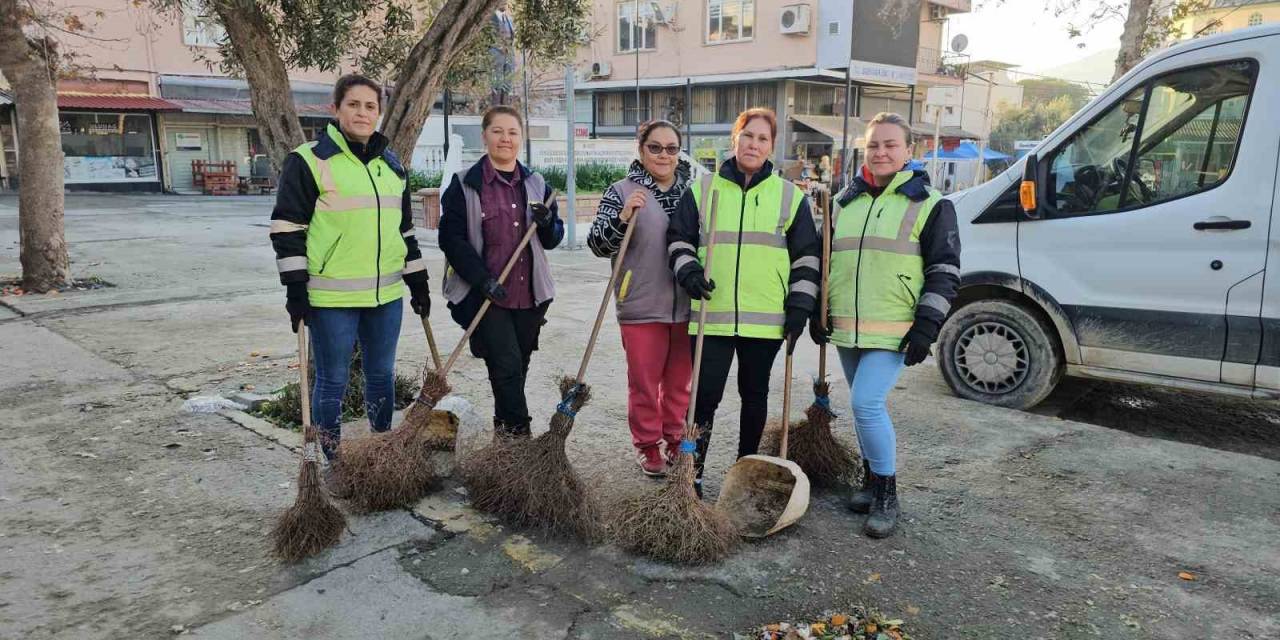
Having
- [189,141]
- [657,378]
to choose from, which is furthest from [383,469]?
[189,141]

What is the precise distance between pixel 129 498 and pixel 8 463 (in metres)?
0.94

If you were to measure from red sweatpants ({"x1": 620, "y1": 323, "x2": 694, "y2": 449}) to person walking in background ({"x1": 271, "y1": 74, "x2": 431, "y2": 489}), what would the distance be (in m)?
1.16

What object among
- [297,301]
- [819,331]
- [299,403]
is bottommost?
[299,403]

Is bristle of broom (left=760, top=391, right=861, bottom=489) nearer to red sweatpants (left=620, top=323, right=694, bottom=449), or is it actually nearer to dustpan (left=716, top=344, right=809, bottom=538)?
dustpan (left=716, top=344, right=809, bottom=538)

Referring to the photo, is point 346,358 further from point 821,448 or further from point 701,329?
point 821,448

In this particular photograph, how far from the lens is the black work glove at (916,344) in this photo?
345 cm

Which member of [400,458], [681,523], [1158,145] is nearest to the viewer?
[681,523]

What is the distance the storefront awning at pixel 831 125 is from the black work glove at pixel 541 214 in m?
28.9

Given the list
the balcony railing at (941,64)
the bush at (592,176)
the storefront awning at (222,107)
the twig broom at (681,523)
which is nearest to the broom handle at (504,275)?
the twig broom at (681,523)

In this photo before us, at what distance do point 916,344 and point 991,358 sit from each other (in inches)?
99.4

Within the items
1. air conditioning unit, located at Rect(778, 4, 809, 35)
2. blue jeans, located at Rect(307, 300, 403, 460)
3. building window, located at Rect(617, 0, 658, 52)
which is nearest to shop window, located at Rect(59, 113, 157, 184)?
building window, located at Rect(617, 0, 658, 52)

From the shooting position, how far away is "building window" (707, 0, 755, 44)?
3155cm

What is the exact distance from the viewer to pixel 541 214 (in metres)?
3.97

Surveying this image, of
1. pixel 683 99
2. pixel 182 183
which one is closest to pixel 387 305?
A: pixel 182 183
